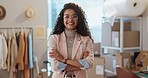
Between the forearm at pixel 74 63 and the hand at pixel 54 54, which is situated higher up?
the hand at pixel 54 54

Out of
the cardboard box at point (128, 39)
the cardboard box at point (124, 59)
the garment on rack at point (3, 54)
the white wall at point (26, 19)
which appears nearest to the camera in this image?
the cardboard box at point (124, 59)

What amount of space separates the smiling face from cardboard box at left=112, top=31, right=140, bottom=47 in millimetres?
1889

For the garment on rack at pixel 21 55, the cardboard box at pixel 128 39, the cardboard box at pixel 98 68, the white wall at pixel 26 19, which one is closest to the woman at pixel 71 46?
the cardboard box at pixel 98 68

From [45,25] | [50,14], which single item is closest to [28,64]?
[45,25]

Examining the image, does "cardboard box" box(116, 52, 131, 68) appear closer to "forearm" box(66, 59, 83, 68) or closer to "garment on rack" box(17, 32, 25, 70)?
"forearm" box(66, 59, 83, 68)

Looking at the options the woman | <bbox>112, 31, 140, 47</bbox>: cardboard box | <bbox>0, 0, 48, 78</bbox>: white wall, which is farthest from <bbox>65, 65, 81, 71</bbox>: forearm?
<bbox>0, 0, 48, 78</bbox>: white wall

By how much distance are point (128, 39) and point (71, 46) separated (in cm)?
198

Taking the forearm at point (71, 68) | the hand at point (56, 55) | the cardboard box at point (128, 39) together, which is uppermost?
the cardboard box at point (128, 39)

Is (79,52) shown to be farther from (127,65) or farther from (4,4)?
(4,4)

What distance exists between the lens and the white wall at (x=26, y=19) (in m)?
4.35

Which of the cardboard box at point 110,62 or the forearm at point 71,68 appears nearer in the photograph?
the forearm at point 71,68

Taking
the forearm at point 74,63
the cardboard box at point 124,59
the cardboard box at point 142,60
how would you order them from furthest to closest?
1. the cardboard box at point 124,59
2. the cardboard box at point 142,60
3. the forearm at point 74,63

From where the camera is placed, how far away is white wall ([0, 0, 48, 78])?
4352mm

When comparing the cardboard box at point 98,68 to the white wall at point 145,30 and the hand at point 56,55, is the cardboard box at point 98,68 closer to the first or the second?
the white wall at point 145,30
